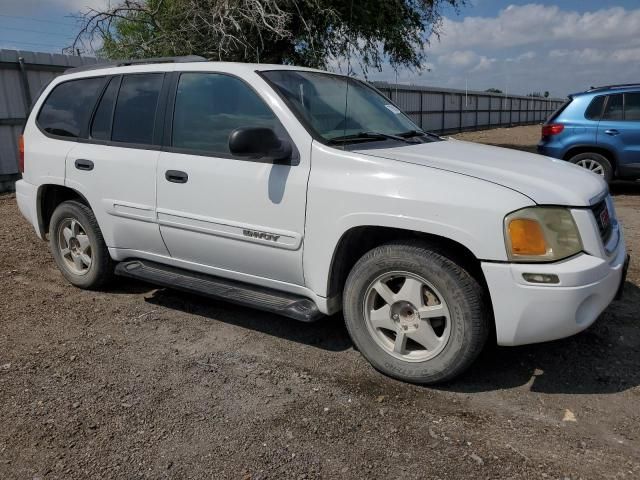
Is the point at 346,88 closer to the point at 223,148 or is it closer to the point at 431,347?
the point at 223,148

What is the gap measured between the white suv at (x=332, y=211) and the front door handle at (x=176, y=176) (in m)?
0.01

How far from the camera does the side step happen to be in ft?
11.4

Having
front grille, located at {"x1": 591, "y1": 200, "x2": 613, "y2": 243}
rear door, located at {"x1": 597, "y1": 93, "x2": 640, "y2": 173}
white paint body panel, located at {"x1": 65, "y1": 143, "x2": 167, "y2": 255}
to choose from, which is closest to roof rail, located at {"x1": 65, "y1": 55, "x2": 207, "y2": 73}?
white paint body panel, located at {"x1": 65, "y1": 143, "x2": 167, "y2": 255}

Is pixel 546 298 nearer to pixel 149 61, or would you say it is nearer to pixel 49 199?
pixel 149 61

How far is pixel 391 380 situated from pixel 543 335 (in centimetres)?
90

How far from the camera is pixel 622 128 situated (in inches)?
342

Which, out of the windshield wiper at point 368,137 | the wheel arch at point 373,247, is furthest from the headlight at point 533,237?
the windshield wiper at point 368,137

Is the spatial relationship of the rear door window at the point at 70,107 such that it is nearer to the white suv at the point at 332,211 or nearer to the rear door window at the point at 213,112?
the white suv at the point at 332,211

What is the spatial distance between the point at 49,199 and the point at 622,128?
8.05m

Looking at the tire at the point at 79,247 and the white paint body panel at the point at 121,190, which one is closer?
the white paint body panel at the point at 121,190

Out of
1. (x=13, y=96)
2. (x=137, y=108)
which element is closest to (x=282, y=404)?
(x=137, y=108)

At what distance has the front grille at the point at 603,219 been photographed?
3067 mm

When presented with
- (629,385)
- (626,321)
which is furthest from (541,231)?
(626,321)

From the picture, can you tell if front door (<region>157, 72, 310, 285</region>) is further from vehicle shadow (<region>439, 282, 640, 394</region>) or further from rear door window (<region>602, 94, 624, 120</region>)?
rear door window (<region>602, 94, 624, 120</region>)
